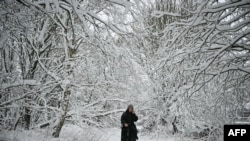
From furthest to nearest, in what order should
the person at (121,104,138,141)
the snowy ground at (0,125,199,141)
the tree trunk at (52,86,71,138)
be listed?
the tree trunk at (52,86,71,138)
the person at (121,104,138,141)
the snowy ground at (0,125,199,141)

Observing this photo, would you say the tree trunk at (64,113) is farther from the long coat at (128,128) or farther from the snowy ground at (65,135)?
the long coat at (128,128)

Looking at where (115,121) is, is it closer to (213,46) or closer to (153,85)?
(153,85)

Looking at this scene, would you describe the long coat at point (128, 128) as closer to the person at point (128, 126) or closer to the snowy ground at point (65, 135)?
the person at point (128, 126)

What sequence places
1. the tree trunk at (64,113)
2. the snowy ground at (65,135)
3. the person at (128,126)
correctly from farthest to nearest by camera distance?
the tree trunk at (64,113) < the person at (128,126) < the snowy ground at (65,135)

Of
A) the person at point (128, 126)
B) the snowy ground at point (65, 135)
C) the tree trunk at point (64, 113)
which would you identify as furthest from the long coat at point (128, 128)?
the tree trunk at point (64, 113)

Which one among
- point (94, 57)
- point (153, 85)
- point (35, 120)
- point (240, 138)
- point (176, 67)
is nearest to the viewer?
point (240, 138)

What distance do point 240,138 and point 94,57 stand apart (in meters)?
4.78

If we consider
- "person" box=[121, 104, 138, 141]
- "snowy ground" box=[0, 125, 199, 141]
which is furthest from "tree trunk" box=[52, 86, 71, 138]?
"person" box=[121, 104, 138, 141]

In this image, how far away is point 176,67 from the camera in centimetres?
525

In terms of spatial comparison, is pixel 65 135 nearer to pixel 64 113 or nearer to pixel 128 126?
pixel 64 113

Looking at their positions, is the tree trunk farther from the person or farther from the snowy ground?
the person

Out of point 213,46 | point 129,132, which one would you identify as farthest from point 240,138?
point 129,132

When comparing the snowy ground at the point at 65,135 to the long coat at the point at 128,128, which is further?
the long coat at the point at 128,128

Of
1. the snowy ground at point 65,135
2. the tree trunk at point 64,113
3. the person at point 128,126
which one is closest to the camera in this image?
the snowy ground at point 65,135
